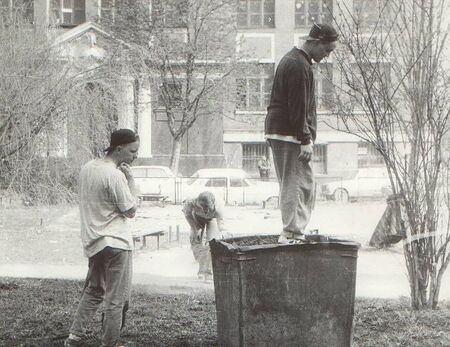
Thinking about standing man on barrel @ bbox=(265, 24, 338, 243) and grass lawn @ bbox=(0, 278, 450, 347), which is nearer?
standing man on barrel @ bbox=(265, 24, 338, 243)

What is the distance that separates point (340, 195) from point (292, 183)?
1743cm

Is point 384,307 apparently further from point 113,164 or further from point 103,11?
point 103,11

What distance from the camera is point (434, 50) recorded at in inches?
288

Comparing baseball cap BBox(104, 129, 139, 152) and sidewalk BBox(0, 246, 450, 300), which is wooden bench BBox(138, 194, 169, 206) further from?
baseball cap BBox(104, 129, 139, 152)

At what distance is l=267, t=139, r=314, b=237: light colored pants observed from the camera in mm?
4984

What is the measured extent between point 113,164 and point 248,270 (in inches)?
49.8

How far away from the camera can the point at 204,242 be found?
10.4 metres

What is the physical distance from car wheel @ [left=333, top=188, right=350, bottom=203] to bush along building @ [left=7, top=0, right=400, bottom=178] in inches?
69.9

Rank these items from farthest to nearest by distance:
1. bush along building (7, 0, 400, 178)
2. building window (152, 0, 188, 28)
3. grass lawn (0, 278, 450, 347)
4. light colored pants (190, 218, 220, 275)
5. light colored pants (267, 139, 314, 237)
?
building window (152, 0, 188, 28) → bush along building (7, 0, 400, 178) → light colored pants (190, 218, 220, 275) → grass lawn (0, 278, 450, 347) → light colored pants (267, 139, 314, 237)

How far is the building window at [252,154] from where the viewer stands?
88.8 feet

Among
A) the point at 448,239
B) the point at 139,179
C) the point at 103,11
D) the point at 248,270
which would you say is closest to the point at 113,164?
the point at 248,270

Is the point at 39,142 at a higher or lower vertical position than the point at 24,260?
higher

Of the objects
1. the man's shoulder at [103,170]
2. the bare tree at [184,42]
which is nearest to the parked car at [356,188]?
the bare tree at [184,42]

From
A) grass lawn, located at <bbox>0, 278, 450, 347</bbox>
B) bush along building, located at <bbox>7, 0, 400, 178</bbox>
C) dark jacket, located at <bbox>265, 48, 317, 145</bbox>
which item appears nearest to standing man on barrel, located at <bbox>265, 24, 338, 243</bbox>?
dark jacket, located at <bbox>265, 48, 317, 145</bbox>
